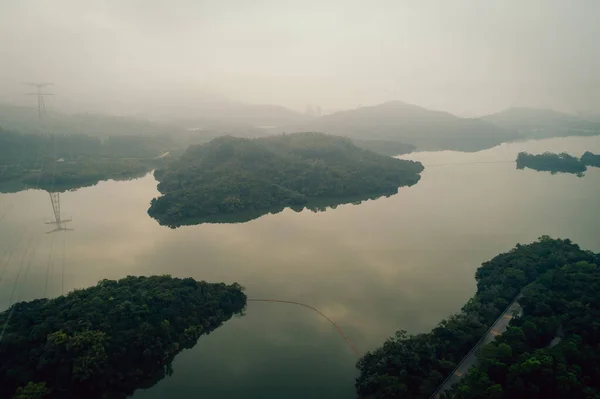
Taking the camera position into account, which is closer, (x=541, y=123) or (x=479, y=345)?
(x=479, y=345)

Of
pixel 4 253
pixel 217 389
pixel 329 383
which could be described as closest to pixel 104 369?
pixel 217 389

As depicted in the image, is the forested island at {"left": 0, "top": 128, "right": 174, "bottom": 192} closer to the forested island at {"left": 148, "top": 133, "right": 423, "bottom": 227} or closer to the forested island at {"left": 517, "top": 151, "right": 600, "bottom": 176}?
the forested island at {"left": 148, "top": 133, "right": 423, "bottom": 227}

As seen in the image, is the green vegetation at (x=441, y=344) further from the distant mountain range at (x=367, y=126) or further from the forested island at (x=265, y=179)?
the distant mountain range at (x=367, y=126)

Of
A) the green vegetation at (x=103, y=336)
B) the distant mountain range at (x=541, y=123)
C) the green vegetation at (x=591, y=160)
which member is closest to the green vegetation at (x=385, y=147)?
the green vegetation at (x=591, y=160)

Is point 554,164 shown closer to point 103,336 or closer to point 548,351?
point 548,351

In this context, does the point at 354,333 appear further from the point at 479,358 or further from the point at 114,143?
the point at 114,143

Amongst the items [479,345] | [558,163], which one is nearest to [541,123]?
[558,163]
